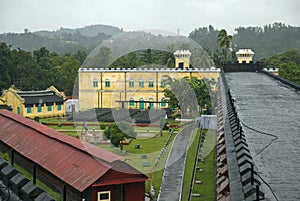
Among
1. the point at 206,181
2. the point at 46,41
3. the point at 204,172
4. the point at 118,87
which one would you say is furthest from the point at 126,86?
the point at 46,41

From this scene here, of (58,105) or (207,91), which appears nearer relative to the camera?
(207,91)

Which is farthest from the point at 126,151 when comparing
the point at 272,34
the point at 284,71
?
the point at 272,34

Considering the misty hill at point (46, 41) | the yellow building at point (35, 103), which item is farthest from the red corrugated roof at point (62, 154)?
the misty hill at point (46, 41)

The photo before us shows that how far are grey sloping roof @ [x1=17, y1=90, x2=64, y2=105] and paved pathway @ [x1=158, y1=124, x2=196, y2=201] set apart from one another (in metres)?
11.8

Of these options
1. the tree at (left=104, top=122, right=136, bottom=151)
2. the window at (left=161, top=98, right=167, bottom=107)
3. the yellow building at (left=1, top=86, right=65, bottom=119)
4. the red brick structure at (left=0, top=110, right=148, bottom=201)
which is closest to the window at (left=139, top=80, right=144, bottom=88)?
the window at (left=161, top=98, right=167, bottom=107)

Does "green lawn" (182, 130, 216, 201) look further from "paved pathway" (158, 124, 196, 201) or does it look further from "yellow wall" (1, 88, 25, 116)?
"yellow wall" (1, 88, 25, 116)

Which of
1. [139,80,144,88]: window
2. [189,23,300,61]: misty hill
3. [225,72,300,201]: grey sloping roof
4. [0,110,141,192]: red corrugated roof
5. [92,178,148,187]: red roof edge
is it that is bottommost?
[92,178,148,187]: red roof edge

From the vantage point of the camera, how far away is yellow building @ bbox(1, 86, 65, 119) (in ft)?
95.5

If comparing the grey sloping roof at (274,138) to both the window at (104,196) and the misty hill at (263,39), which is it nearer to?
the window at (104,196)

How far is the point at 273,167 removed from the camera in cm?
419

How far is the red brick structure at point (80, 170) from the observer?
1011cm

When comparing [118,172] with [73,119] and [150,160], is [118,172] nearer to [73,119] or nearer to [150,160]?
[150,160]

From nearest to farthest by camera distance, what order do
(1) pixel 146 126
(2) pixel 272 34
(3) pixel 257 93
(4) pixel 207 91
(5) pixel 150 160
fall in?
(3) pixel 257 93 < (5) pixel 150 160 < (1) pixel 146 126 < (4) pixel 207 91 < (2) pixel 272 34

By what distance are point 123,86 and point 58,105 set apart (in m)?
4.56
